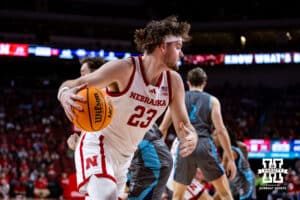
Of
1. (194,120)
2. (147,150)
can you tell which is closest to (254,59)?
(194,120)

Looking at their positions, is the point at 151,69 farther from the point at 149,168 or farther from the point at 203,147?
the point at 203,147

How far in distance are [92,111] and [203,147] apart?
3.00 metres

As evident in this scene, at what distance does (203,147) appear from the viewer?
6.03 m

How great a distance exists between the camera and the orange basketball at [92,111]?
10.5 ft

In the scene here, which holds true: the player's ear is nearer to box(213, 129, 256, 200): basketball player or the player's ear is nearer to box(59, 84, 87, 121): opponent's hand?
box(59, 84, 87, 121): opponent's hand

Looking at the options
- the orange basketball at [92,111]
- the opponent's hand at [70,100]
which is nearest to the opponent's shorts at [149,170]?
the orange basketball at [92,111]

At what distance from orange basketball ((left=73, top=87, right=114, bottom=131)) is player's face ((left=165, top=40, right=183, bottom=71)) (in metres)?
0.64

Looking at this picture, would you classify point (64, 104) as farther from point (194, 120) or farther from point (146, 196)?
point (194, 120)

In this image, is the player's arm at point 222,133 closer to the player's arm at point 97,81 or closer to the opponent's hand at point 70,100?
the player's arm at point 97,81

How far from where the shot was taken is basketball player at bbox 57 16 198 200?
11.8 feet

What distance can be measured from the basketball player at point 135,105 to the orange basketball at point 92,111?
9.9 inches

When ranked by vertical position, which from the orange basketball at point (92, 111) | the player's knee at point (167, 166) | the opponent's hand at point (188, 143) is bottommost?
the player's knee at point (167, 166)
